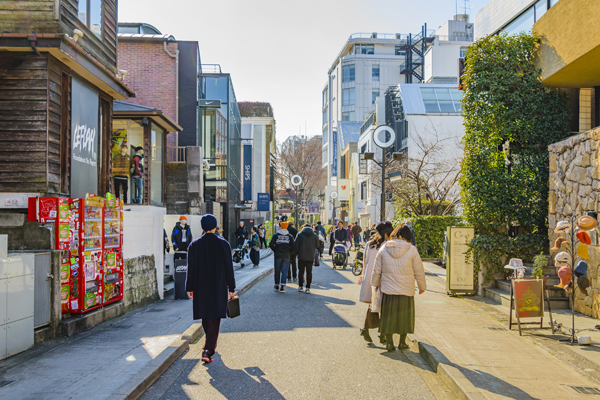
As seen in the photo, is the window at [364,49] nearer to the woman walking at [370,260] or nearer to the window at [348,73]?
the window at [348,73]

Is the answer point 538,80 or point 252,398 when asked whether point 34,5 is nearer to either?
point 252,398

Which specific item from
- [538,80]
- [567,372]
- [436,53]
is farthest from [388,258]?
[436,53]

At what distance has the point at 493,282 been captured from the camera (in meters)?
12.2

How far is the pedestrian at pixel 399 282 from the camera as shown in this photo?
23.4 feet

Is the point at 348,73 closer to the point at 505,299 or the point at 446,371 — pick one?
the point at 505,299

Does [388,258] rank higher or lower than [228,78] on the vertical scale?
lower

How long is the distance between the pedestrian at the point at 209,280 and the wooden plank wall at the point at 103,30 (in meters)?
5.76

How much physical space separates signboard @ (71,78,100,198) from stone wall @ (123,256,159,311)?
5.97ft

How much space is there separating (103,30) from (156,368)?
9.14m

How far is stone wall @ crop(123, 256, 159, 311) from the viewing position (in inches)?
420

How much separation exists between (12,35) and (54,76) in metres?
1.00

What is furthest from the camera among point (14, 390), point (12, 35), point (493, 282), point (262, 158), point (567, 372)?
point (262, 158)

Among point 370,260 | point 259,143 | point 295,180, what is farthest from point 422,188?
point 259,143

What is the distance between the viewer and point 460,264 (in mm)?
12250
